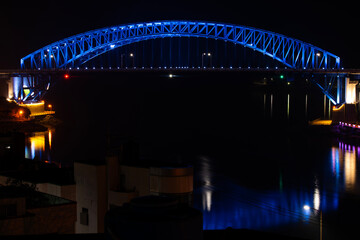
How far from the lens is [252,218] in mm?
14883

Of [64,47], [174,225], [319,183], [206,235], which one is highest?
[64,47]

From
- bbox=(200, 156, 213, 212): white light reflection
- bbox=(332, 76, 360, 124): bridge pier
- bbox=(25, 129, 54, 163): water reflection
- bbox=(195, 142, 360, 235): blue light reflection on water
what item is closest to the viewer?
bbox=(195, 142, 360, 235): blue light reflection on water

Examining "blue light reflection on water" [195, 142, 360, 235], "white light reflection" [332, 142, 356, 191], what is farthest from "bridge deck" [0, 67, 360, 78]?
"blue light reflection on water" [195, 142, 360, 235]

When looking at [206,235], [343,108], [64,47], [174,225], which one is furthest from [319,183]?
[64,47]

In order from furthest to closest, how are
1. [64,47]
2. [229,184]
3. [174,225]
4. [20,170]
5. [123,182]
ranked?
[64,47] < [229,184] < [20,170] < [123,182] < [174,225]

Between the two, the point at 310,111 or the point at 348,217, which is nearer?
the point at 348,217

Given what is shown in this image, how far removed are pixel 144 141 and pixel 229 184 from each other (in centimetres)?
1396

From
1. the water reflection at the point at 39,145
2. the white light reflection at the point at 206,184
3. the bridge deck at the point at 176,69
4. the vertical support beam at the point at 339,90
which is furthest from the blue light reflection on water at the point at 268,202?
the bridge deck at the point at 176,69

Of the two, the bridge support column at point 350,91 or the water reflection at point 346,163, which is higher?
the bridge support column at point 350,91

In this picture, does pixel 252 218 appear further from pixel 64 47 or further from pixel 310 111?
pixel 310 111

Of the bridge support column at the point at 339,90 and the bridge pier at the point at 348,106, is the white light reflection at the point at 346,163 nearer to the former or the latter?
the bridge pier at the point at 348,106

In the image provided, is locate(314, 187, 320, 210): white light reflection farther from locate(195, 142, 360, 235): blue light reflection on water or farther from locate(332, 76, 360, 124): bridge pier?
locate(332, 76, 360, 124): bridge pier

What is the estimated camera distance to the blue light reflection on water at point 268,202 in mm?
14586

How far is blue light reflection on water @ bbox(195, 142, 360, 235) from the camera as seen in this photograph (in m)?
14.6
